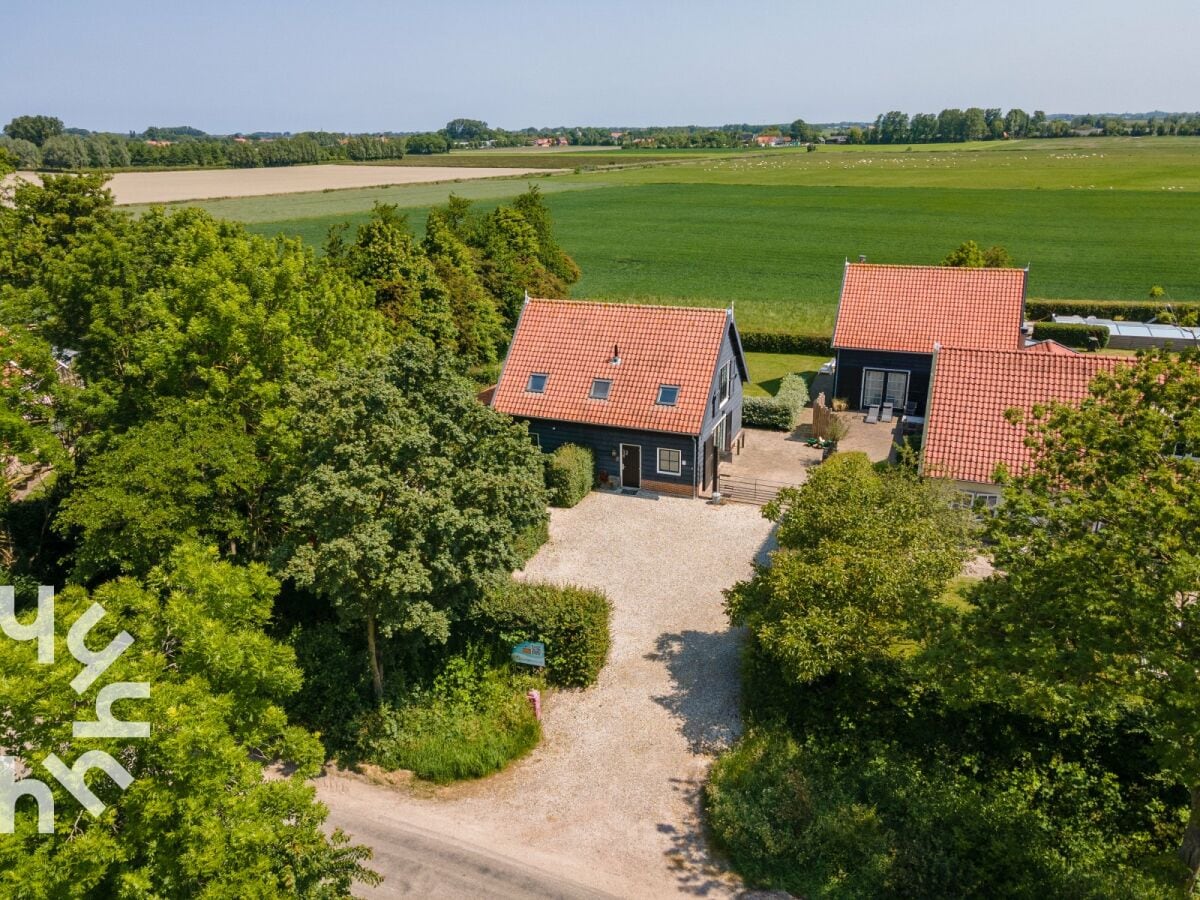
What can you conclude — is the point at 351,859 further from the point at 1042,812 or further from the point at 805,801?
the point at 1042,812

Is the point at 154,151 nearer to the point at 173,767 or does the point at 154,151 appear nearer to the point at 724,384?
the point at 724,384

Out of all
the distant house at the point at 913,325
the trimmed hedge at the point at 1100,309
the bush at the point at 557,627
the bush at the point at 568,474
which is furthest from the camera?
the trimmed hedge at the point at 1100,309

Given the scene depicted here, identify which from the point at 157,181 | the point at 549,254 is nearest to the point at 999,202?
the point at 549,254

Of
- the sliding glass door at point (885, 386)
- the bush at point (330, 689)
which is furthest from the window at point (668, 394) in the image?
the bush at point (330, 689)

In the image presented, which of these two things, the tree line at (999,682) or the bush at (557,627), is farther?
the bush at (557,627)

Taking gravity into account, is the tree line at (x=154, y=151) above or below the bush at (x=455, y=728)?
above

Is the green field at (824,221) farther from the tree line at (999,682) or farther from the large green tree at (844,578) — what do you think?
the tree line at (999,682)

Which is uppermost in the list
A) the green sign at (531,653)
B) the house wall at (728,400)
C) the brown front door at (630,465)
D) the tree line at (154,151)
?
the tree line at (154,151)

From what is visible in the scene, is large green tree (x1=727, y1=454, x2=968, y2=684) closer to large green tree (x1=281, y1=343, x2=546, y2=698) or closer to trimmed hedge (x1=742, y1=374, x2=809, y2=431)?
large green tree (x1=281, y1=343, x2=546, y2=698)
